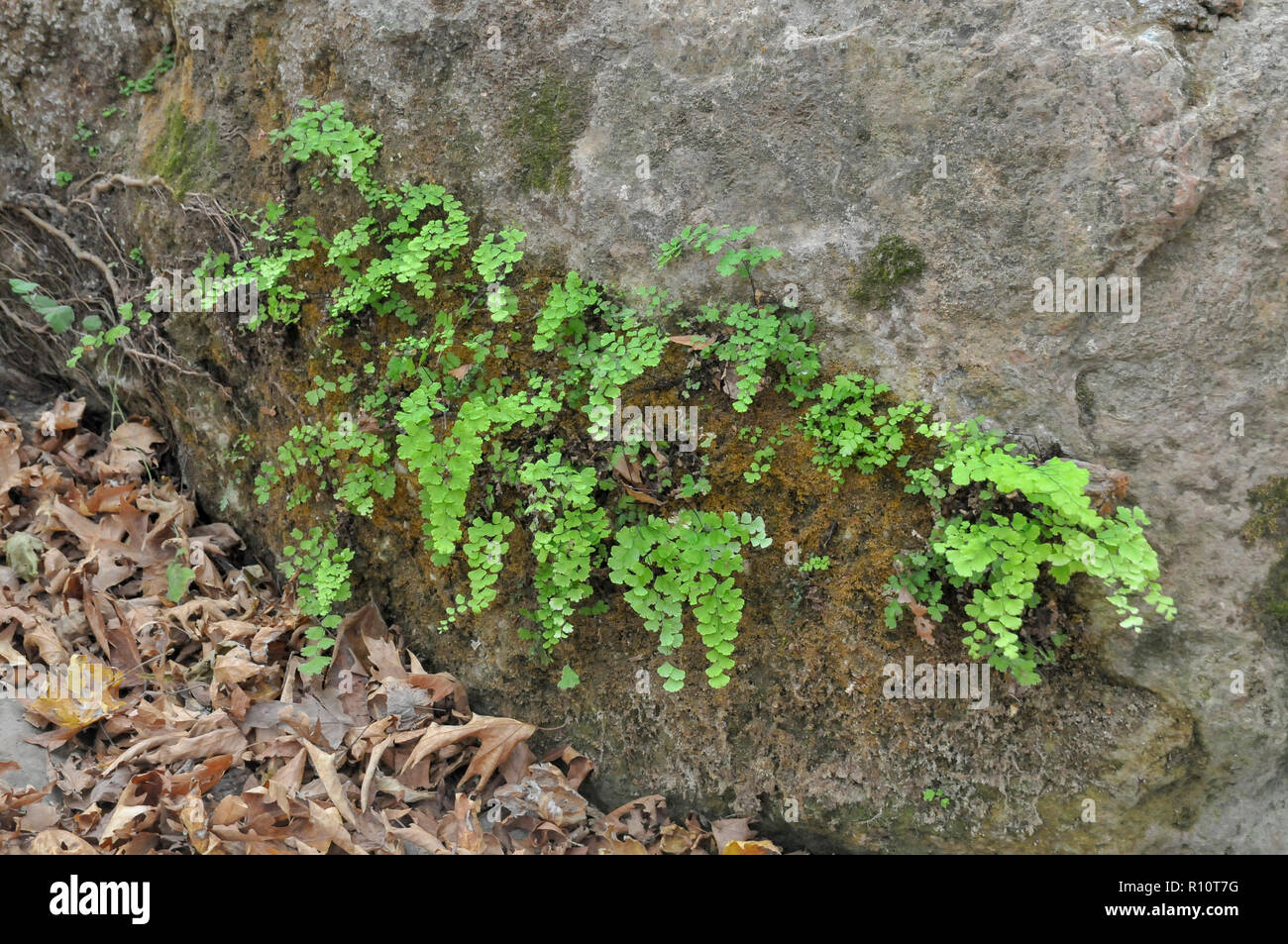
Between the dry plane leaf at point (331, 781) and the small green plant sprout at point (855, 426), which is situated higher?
the small green plant sprout at point (855, 426)

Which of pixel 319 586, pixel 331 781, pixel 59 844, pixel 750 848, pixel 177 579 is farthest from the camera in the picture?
pixel 177 579

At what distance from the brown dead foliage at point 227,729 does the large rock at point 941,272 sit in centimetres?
23

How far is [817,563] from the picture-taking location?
381cm

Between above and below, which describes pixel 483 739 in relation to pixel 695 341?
below

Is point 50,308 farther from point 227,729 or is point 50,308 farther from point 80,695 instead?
point 227,729

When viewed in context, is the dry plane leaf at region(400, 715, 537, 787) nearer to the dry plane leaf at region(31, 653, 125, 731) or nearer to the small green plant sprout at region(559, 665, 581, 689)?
the small green plant sprout at region(559, 665, 581, 689)

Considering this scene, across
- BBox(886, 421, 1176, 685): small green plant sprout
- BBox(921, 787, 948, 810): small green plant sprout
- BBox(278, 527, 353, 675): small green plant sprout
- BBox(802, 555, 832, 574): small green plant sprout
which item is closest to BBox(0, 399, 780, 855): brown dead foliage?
BBox(278, 527, 353, 675): small green plant sprout

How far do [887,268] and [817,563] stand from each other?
1185 millimetres

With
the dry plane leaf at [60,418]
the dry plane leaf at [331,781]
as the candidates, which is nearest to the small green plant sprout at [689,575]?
the dry plane leaf at [331,781]

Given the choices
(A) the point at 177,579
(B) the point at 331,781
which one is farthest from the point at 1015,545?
(A) the point at 177,579

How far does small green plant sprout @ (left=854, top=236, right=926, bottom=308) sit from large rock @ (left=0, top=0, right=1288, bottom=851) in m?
0.04

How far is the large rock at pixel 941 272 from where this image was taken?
3.44m

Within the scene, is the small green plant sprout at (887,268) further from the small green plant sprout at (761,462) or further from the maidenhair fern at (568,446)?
the small green plant sprout at (761,462)

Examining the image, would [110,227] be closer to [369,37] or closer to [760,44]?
[369,37]
